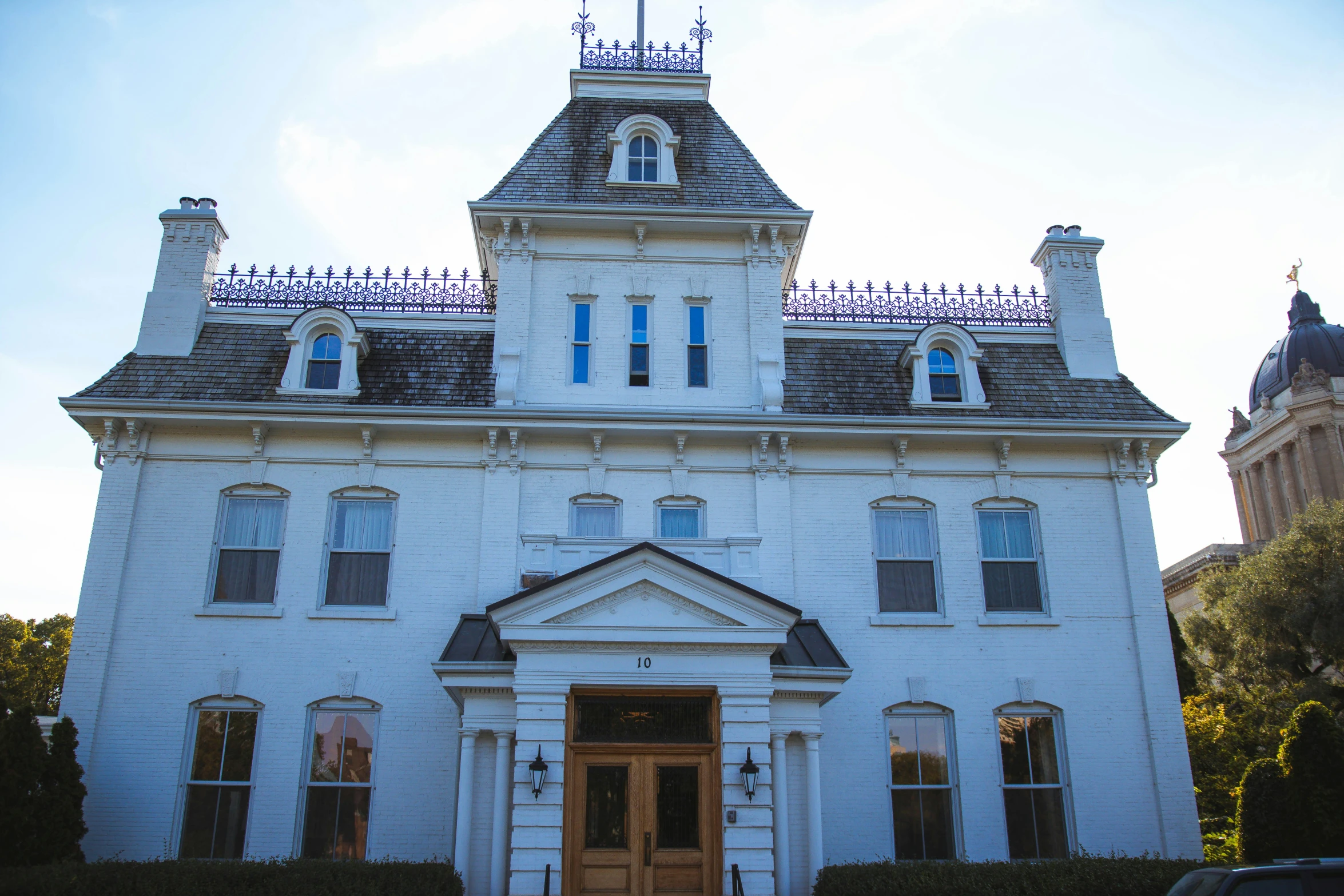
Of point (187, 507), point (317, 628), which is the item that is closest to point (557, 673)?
point (317, 628)

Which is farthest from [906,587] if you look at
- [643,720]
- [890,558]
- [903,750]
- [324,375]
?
[324,375]

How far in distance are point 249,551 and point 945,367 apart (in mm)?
12660

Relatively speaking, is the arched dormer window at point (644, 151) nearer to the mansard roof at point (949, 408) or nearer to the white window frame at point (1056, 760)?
the mansard roof at point (949, 408)

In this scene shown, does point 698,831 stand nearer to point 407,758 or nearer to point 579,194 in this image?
point 407,758

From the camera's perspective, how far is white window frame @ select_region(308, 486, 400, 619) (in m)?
15.5

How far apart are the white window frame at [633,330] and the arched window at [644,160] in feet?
8.65

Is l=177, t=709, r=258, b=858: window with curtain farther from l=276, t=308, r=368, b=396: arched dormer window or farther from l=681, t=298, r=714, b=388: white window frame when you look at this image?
l=681, t=298, r=714, b=388: white window frame

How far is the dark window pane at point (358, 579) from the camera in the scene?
51.8 feet

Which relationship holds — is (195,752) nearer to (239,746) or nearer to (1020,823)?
(239,746)

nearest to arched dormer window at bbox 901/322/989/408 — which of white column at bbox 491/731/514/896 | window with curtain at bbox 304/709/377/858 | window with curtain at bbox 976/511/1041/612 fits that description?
window with curtain at bbox 976/511/1041/612

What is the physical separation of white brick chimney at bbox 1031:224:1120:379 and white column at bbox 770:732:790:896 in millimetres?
9636

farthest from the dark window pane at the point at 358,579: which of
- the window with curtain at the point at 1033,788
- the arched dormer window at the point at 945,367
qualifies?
the window with curtain at the point at 1033,788

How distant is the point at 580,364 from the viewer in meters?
17.6

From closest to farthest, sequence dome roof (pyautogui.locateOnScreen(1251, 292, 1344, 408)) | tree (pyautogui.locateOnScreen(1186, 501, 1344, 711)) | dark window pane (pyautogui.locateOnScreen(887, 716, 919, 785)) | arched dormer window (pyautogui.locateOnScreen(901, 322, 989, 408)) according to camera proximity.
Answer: dark window pane (pyautogui.locateOnScreen(887, 716, 919, 785)), arched dormer window (pyautogui.locateOnScreen(901, 322, 989, 408)), tree (pyautogui.locateOnScreen(1186, 501, 1344, 711)), dome roof (pyautogui.locateOnScreen(1251, 292, 1344, 408))
